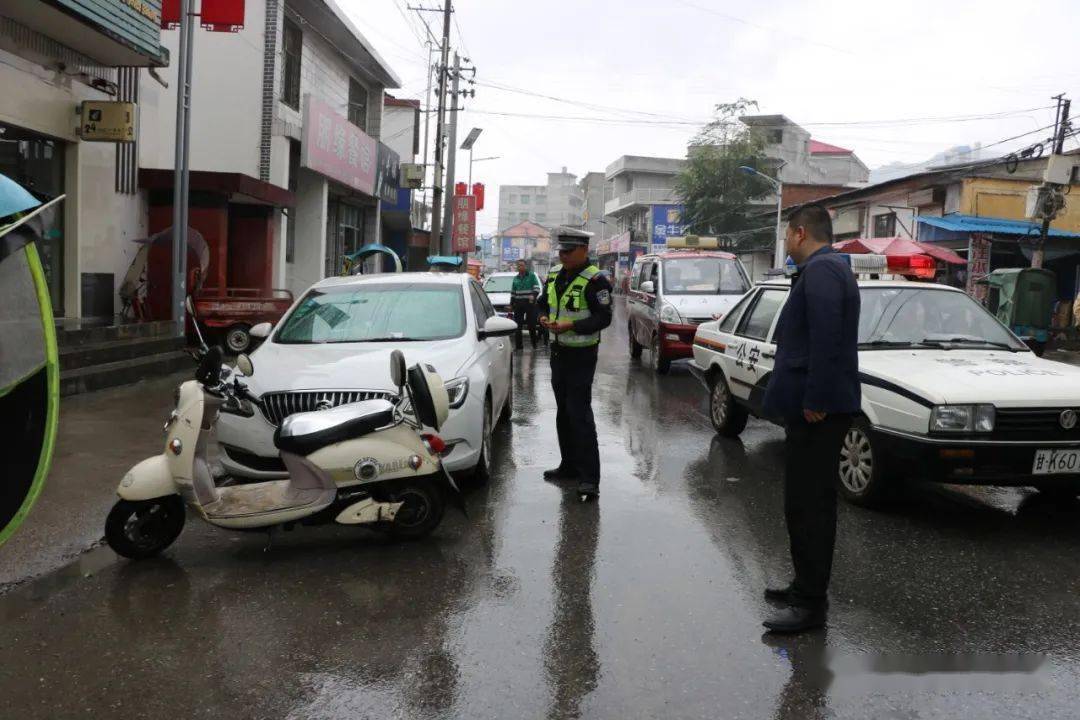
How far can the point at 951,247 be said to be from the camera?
82.7ft

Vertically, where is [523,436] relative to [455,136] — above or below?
below

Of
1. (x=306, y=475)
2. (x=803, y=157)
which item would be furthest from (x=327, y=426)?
(x=803, y=157)

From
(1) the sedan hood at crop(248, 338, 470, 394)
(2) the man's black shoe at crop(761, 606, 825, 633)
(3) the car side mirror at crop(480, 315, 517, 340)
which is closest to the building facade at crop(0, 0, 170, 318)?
(1) the sedan hood at crop(248, 338, 470, 394)

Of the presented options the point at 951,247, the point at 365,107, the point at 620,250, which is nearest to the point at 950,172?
the point at 951,247

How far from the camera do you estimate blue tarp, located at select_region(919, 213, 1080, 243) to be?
23.0 metres

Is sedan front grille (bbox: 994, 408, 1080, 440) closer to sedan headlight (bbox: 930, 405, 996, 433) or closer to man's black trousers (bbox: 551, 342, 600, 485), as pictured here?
sedan headlight (bbox: 930, 405, 996, 433)

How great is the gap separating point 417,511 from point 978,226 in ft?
72.9

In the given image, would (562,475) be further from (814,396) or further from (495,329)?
(814,396)

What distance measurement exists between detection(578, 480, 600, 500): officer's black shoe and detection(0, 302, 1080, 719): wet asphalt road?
0.38ft

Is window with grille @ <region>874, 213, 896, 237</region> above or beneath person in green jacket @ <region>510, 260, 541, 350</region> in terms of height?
above

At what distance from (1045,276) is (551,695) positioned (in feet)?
61.6

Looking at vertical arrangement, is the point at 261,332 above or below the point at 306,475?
above

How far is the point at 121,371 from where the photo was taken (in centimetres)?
1073

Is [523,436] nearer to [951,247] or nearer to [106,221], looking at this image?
[106,221]
